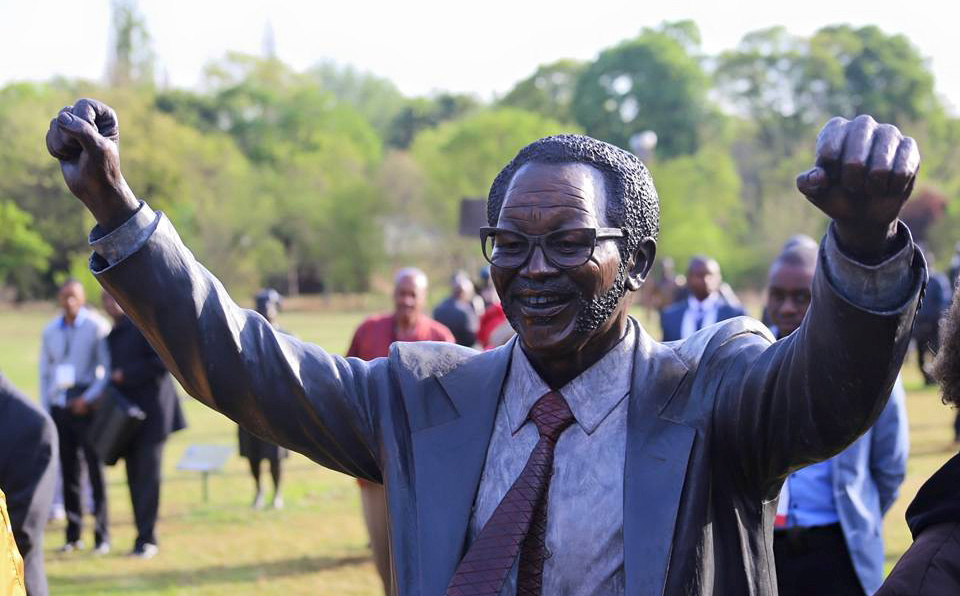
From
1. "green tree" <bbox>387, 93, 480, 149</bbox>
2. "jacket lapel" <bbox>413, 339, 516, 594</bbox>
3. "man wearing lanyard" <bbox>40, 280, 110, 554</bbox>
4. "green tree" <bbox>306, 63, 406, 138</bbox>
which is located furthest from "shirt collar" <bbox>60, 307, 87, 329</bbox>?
"green tree" <bbox>306, 63, 406, 138</bbox>

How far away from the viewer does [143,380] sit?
28.2ft

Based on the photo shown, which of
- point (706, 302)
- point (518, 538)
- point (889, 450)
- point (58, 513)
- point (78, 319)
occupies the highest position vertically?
point (518, 538)

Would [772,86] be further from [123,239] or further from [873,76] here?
[123,239]

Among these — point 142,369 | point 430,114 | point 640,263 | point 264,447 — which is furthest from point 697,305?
point 430,114

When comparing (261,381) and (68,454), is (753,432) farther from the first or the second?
(68,454)

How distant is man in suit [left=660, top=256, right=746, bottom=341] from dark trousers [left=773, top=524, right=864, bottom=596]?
470cm

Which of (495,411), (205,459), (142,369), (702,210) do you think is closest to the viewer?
(495,411)

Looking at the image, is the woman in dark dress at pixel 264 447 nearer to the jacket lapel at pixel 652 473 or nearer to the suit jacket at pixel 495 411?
the suit jacket at pixel 495 411

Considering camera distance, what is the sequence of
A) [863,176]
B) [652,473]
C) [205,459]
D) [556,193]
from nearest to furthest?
[863,176]
[652,473]
[556,193]
[205,459]

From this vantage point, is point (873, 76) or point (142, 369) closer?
point (142, 369)

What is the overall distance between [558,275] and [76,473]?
7930 millimetres

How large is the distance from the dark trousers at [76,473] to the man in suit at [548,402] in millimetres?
7199

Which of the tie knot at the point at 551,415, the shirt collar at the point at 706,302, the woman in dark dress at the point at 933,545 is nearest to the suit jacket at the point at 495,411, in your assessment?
the tie knot at the point at 551,415

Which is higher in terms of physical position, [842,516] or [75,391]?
[842,516]
